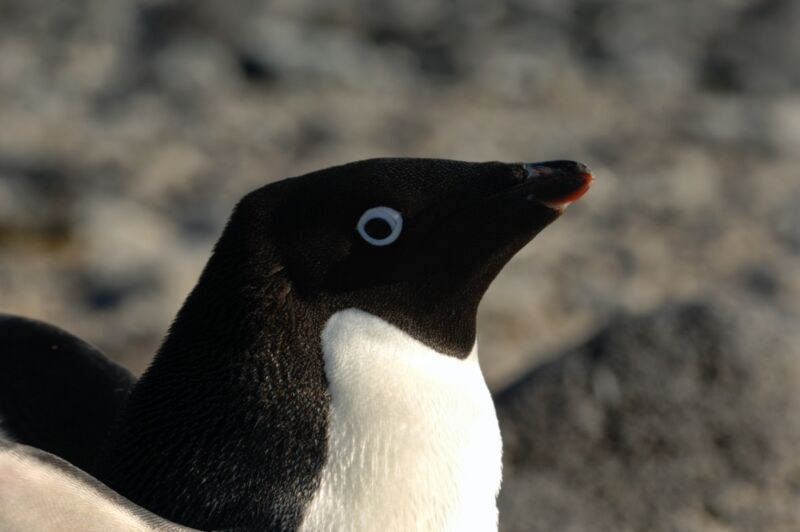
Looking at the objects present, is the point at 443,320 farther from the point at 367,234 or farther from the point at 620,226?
the point at 620,226

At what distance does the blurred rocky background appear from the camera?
373cm

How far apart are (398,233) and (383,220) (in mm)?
35

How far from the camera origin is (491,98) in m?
8.33

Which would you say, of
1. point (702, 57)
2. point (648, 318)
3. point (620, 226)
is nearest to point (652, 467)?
point (648, 318)

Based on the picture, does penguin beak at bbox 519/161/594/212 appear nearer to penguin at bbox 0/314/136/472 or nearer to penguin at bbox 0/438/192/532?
penguin at bbox 0/438/192/532

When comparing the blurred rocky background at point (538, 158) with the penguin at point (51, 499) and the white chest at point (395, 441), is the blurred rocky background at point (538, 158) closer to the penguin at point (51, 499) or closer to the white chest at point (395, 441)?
the white chest at point (395, 441)

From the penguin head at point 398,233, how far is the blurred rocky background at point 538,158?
1315mm

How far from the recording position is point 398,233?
7.75 ft

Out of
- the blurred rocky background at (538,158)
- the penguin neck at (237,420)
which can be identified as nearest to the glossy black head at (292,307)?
the penguin neck at (237,420)

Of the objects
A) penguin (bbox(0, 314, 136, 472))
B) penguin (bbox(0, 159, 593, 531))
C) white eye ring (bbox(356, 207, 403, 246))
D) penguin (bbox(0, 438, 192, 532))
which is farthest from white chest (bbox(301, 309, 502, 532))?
penguin (bbox(0, 314, 136, 472))

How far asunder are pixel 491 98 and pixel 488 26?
1.02m

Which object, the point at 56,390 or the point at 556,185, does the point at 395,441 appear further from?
the point at 56,390

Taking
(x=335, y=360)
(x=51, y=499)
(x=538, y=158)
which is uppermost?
(x=538, y=158)

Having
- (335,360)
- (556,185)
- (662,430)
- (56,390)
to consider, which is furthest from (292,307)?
(662,430)
